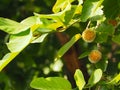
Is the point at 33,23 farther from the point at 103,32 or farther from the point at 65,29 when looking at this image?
the point at 103,32

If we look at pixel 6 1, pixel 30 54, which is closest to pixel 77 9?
pixel 30 54

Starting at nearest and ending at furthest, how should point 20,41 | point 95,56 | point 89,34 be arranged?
point 20,41 → point 89,34 → point 95,56

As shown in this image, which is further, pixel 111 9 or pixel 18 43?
pixel 111 9

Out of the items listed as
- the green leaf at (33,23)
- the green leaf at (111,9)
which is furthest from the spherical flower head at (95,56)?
the green leaf at (33,23)

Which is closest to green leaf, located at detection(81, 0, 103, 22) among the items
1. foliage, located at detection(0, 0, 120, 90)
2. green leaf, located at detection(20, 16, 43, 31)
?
foliage, located at detection(0, 0, 120, 90)

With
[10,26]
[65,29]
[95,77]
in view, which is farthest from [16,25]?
[95,77]

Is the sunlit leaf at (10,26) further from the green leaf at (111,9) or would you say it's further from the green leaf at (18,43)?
the green leaf at (111,9)
